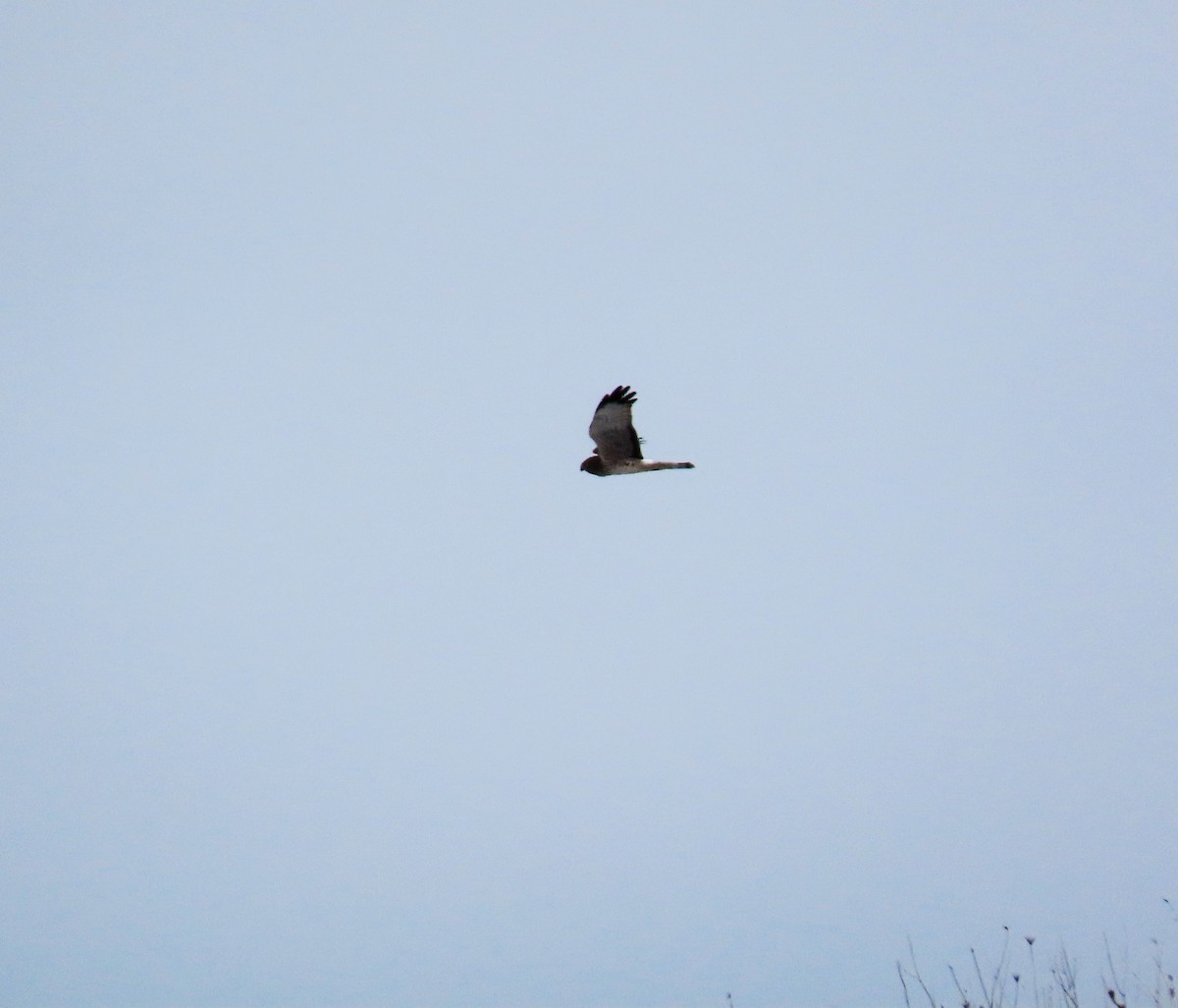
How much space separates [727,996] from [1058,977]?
6266 millimetres

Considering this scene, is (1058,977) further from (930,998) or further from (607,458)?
(607,458)

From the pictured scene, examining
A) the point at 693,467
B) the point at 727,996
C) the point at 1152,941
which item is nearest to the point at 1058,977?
the point at 1152,941

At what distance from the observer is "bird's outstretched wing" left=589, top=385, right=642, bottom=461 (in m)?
19.4

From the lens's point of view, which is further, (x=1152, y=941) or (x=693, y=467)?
(x=693, y=467)

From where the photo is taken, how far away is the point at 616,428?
64.0ft

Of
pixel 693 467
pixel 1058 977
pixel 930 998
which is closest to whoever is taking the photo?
pixel 930 998

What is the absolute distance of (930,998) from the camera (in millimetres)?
15242

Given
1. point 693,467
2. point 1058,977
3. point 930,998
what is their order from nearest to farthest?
point 930,998 → point 1058,977 → point 693,467

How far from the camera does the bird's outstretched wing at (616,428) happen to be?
762 inches

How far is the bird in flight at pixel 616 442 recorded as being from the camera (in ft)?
63.6

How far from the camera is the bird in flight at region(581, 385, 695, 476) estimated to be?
19.4 m

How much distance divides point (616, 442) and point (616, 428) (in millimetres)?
327

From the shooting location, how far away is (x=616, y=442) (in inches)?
775

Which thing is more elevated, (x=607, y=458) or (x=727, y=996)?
(x=607, y=458)
